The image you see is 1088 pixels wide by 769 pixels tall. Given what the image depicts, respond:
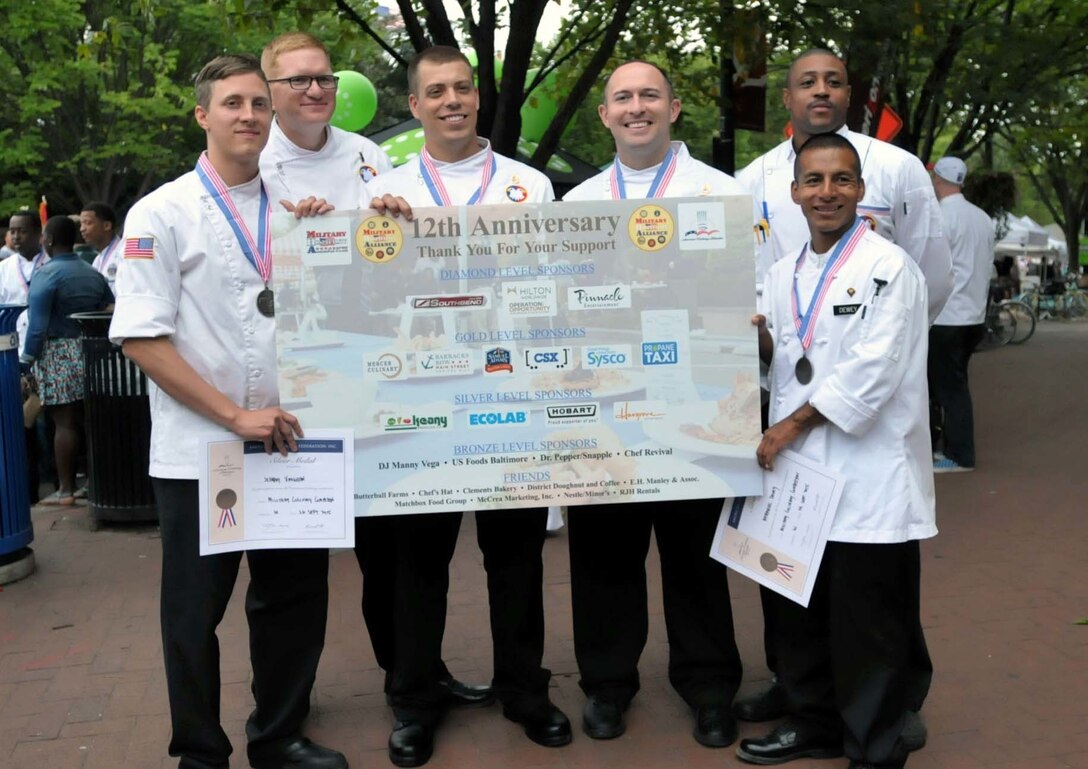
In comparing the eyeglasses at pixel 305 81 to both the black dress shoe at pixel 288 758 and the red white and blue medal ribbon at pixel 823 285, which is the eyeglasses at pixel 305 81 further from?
the black dress shoe at pixel 288 758

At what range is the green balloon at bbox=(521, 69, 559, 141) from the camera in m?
11.0

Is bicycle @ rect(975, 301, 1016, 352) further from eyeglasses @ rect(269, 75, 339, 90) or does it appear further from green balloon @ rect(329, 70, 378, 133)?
eyeglasses @ rect(269, 75, 339, 90)

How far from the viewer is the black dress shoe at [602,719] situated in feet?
14.1

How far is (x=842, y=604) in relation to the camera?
3.86m

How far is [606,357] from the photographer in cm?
392

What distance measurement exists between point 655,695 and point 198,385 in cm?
212

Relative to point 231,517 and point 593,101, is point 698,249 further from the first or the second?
point 593,101

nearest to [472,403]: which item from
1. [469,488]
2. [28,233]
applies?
[469,488]

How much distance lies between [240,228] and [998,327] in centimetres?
1801

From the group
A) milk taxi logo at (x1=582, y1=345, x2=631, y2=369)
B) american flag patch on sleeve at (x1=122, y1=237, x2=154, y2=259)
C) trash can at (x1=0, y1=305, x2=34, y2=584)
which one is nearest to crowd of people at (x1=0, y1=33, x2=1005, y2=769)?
american flag patch on sleeve at (x1=122, y1=237, x2=154, y2=259)

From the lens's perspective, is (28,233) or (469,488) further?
(28,233)

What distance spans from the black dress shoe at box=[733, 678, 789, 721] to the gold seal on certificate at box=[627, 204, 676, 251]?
1.68 metres

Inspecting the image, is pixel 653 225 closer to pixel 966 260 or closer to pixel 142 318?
pixel 142 318

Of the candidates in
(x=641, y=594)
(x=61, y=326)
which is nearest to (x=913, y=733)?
(x=641, y=594)
